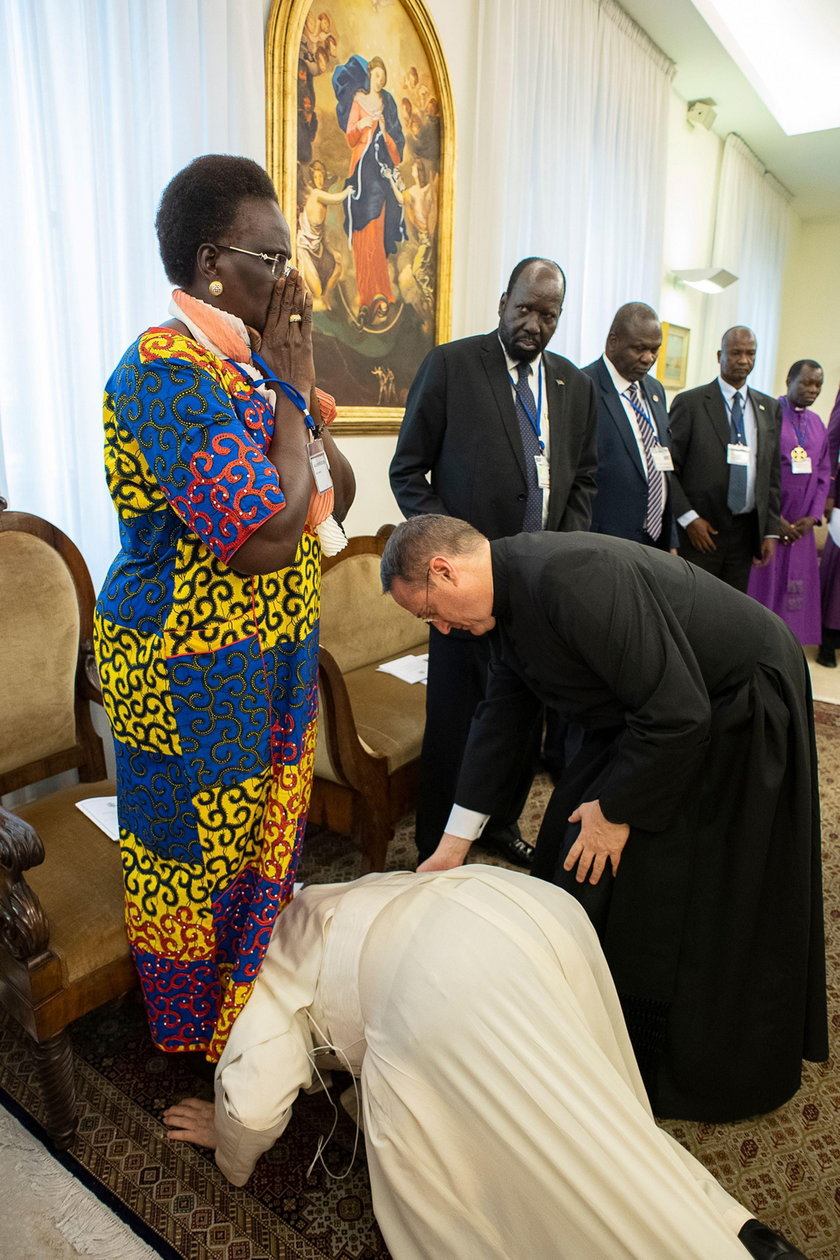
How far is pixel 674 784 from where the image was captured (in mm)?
1458

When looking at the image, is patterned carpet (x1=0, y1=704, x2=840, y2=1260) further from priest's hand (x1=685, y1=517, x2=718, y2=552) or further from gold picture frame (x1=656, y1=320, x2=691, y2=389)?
gold picture frame (x1=656, y1=320, x2=691, y2=389)

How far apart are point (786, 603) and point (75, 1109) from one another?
5095 millimetres

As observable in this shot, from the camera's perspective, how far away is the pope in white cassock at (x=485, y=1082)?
0.97 meters

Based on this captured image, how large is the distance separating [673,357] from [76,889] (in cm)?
631

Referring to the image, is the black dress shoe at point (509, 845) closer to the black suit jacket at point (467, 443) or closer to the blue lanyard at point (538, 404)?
the black suit jacket at point (467, 443)

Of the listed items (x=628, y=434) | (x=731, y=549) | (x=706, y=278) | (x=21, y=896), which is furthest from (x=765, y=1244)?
(x=706, y=278)

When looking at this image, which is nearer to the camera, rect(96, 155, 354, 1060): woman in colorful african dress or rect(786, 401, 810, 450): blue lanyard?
rect(96, 155, 354, 1060): woman in colorful african dress

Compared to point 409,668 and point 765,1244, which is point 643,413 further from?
point 765,1244

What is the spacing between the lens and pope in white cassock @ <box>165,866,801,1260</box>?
3.20 feet

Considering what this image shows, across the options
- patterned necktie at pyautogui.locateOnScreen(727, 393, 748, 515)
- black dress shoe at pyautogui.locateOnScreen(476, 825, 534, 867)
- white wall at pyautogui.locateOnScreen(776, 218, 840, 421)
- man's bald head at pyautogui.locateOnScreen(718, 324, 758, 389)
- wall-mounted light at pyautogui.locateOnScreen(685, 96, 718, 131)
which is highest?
wall-mounted light at pyautogui.locateOnScreen(685, 96, 718, 131)

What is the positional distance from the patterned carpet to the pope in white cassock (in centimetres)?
19

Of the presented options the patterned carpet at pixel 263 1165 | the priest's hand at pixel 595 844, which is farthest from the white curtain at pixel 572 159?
the patterned carpet at pixel 263 1165

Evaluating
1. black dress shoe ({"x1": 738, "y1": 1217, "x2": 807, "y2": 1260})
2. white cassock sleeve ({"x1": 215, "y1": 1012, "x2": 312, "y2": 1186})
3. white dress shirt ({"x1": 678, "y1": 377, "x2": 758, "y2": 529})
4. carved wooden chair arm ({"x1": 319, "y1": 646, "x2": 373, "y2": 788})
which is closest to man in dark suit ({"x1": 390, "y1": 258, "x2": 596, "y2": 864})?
carved wooden chair arm ({"x1": 319, "y1": 646, "x2": 373, "y2": 788})

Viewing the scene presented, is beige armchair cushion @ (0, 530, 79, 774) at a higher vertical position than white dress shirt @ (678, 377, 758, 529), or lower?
lower
